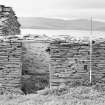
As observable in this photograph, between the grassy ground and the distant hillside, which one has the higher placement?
the distant hillside

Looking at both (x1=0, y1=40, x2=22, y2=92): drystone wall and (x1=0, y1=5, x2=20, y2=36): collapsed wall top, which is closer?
(x1=0, y1=40, x2=22, y2=92): drystone wall

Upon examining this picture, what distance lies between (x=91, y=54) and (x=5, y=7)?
418cm

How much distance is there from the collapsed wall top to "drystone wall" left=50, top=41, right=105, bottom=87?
2.43 m

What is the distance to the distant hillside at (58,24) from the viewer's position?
9.53 m

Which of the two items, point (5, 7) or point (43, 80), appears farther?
point (5, 7)

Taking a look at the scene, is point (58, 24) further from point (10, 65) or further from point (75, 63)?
point (10, 65)

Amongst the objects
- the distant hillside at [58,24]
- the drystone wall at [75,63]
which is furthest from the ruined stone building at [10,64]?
the distant hillside at [58,24]

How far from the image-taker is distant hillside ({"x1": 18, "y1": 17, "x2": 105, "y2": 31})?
375 inches

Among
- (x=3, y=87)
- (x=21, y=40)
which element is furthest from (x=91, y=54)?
(x=3, y=87)

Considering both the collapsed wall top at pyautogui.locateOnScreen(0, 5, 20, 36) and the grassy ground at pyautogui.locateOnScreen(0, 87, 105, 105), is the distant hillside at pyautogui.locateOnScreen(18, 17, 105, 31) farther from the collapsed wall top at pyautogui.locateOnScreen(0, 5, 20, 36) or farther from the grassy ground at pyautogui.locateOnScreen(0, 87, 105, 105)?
the grassy ground at pyautogui.locateOnScreen(0, 87, 105, 105)

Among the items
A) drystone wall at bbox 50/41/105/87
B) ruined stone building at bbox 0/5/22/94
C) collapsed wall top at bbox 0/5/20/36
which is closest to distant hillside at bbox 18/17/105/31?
collapsed wall top at bbox 0/5/20/36

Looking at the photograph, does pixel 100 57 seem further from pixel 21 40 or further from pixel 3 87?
pixel 3 87

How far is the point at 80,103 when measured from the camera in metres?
6.80

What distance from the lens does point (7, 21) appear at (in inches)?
405
